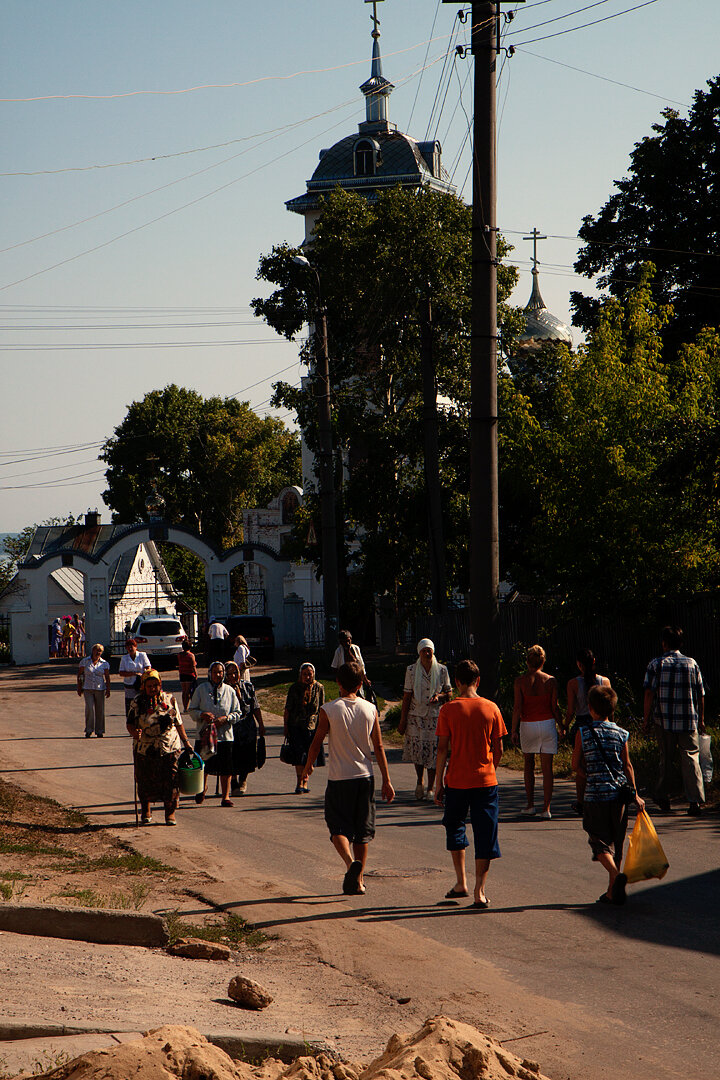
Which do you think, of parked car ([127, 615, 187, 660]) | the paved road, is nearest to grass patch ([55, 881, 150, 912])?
A: the paved road

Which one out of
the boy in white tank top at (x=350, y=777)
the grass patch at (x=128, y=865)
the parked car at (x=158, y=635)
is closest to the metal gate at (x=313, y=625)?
the parked car at (x=158, y=635)

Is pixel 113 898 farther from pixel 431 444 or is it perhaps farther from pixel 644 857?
pixel 431 444

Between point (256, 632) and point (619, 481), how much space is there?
21909 mm

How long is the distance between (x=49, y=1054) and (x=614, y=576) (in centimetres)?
1583

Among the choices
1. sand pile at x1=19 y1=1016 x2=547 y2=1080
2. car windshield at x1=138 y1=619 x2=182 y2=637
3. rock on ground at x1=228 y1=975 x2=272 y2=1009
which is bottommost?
rock on ground at x1=228 y1=975 x2=272 y2=1009

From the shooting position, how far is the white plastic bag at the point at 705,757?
40.0 feet

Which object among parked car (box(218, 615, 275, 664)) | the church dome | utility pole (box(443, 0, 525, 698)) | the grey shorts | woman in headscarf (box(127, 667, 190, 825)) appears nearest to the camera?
the grey shorts

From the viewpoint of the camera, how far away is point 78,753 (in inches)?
761

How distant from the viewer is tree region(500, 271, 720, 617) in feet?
63.8

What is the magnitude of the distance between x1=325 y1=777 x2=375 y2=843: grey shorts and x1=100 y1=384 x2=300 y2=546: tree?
71680 millimetres

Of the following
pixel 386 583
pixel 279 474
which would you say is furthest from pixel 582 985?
pixel 279 474

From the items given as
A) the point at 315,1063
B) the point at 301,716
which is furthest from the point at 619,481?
the point at 315,1063

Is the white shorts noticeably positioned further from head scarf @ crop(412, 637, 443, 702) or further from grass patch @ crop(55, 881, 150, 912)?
grass patch @ crop(55, 881, 150, 912)

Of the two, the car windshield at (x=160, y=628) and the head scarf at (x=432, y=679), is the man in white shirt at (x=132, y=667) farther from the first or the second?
the car windshield at (x=160, y=628)
